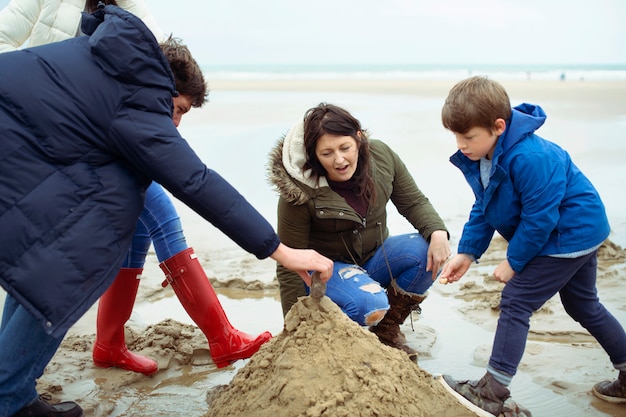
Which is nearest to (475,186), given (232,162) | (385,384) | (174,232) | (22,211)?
(385,384)

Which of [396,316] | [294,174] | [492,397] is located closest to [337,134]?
[294,174]

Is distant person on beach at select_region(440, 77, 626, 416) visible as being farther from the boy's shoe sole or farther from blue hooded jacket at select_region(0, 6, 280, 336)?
blue hooded jacket at select_region(0, 6, 280, 336)

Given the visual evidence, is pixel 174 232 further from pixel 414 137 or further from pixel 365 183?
pixel 414 137

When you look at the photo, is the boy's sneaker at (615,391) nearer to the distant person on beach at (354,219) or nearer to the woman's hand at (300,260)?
the distant person on beach at (354,219)

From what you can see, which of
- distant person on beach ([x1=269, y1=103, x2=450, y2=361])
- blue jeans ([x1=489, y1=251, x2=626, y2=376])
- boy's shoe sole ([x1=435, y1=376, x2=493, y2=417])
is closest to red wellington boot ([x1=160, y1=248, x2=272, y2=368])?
distant person on beach ([x1=269, y1=103, x2=450, y2=361])

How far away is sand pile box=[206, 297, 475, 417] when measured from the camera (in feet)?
7.75

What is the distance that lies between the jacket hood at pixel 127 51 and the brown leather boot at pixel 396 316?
189 cm

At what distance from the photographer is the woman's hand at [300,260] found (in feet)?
7.91

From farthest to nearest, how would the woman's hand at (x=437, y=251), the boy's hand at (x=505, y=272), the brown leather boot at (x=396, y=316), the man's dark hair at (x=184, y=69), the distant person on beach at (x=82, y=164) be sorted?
the brown leather boot at (x=396, y=316) < the woman's hand at (x=437, y=251) < the boy's hand at (x=505, y=272) < the man's dark hair at (x=184, y=69) < the distant person on beach at (x=82, y=164)

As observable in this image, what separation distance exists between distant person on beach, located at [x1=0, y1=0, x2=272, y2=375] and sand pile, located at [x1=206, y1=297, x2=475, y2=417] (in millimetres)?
591

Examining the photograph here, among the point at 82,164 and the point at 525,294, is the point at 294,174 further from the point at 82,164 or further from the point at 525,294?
the point at 82,164

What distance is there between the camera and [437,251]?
11.4 feet

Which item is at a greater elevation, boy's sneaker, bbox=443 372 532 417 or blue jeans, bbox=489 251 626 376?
blue jeans, bbox=489 251 626 376

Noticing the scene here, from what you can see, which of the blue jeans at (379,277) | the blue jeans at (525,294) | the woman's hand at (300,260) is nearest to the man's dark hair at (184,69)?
the woman's hand at (300,260)
